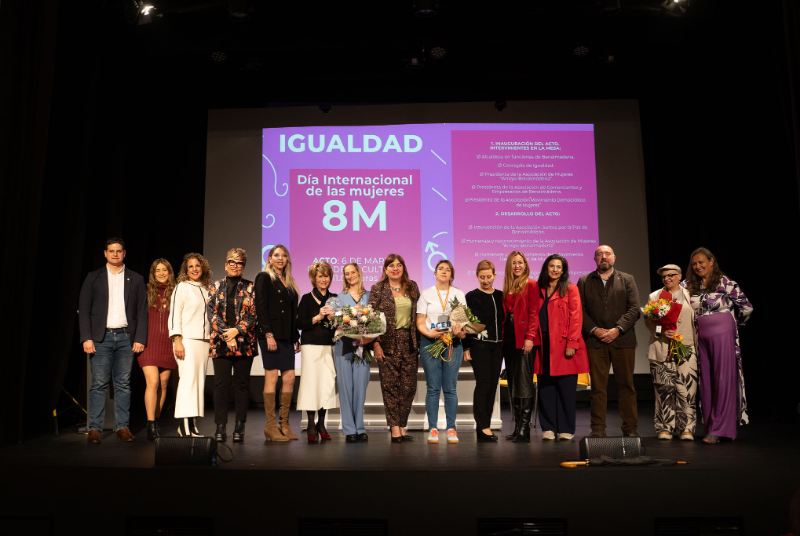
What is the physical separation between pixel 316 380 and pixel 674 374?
100 inches

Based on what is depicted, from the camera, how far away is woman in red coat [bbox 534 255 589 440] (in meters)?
4.48

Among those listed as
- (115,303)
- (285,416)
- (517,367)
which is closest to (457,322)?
(517,367)

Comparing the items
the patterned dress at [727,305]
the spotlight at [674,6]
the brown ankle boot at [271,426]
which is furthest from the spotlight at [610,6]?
the brown ankle boot at [271,426]

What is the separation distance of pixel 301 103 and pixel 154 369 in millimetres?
3951

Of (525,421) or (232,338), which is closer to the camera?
(232,338)

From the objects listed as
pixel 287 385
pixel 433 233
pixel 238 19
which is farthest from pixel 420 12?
pixel 287 385

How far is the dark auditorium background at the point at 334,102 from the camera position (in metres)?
4.78

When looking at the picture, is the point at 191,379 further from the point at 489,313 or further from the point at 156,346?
the point at 489,313

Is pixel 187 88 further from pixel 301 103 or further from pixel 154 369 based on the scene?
pixel 154 369

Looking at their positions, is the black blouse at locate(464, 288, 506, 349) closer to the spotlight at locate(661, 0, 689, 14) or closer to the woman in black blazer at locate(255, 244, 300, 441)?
the woman in black blazer at locate(255, 244, 300, 441)

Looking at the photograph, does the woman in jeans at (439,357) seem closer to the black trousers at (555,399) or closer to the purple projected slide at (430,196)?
the black trousers at (555,399)

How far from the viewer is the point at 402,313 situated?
463 centimetres

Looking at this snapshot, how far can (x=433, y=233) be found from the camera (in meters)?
7.00

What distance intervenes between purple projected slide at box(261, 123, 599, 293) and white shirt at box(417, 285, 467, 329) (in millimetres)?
2232
